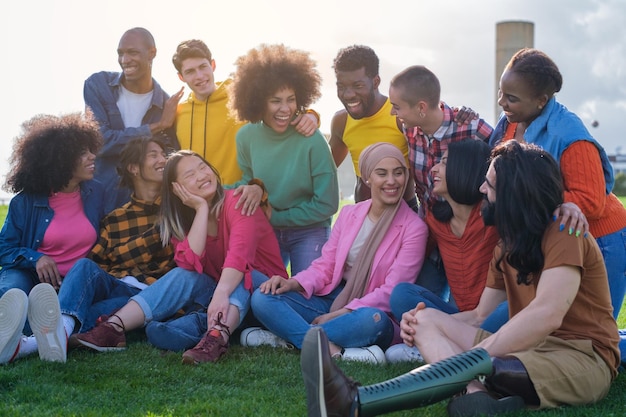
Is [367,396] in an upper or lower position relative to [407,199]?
lower

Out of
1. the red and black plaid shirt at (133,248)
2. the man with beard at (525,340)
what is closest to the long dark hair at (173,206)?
the red and black plaid shirt at (133,248)

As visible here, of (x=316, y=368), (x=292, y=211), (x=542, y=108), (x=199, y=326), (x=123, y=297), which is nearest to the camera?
(x=316, y=368)

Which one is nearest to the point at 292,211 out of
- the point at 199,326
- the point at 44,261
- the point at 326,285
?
the point at 326,285

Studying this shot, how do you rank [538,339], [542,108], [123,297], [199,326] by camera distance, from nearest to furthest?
[538,339], [542,108], [199,326], [123,297]

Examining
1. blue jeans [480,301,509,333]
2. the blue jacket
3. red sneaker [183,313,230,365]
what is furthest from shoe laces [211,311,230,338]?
the blue jacket

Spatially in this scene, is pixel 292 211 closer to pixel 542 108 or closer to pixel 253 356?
pixel 253 356

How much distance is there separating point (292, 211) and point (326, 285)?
0.79m

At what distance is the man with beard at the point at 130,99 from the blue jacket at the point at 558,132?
3.07 m

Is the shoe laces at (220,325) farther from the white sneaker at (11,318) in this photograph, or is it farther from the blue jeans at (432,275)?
the blue jeans at (432,275)

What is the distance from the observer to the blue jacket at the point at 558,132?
4465mm

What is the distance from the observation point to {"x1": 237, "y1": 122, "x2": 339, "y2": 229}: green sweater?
5.90 meters

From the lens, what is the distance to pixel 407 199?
18.6 ft

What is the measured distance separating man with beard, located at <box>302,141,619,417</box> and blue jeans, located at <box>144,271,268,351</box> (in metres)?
1.61

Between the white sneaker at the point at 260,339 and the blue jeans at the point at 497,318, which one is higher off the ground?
the blue jeans at the point at 497,318
